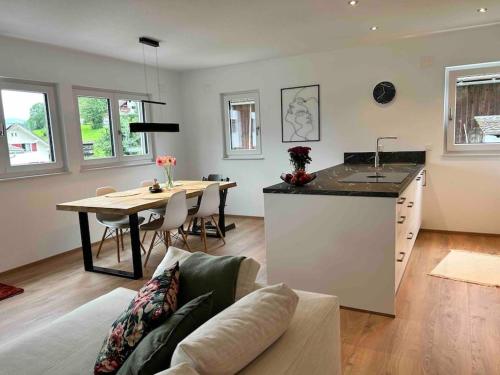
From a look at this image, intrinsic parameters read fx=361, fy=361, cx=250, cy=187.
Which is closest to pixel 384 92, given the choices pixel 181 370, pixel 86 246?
pixel 86 246

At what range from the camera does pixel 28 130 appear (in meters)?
4.03

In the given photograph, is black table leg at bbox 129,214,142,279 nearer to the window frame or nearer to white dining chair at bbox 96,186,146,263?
white dining chair at bbox 96,186,146,263

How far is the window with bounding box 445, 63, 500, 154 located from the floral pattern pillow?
13.8 ft

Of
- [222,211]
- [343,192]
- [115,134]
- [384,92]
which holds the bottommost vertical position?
[222,211]

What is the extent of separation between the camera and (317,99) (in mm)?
5020

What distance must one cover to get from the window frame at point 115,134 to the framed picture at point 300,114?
2072 mm

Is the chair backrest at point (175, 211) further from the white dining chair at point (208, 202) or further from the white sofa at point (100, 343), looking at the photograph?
the white sofa at point (100, 343)

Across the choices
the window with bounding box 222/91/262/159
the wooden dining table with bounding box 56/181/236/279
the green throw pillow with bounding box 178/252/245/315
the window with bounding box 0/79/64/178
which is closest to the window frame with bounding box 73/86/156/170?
the window with bounding box 0/79/64/178

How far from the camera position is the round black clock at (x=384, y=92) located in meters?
4.54

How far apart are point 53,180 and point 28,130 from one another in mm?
615

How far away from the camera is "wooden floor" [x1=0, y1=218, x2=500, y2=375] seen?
205 centimetres

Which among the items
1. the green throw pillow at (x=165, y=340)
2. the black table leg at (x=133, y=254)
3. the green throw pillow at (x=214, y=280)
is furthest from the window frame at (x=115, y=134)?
the green throw pillow at (x=165, y=340)

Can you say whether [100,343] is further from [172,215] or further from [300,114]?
[300,114]

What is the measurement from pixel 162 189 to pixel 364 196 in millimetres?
2498
